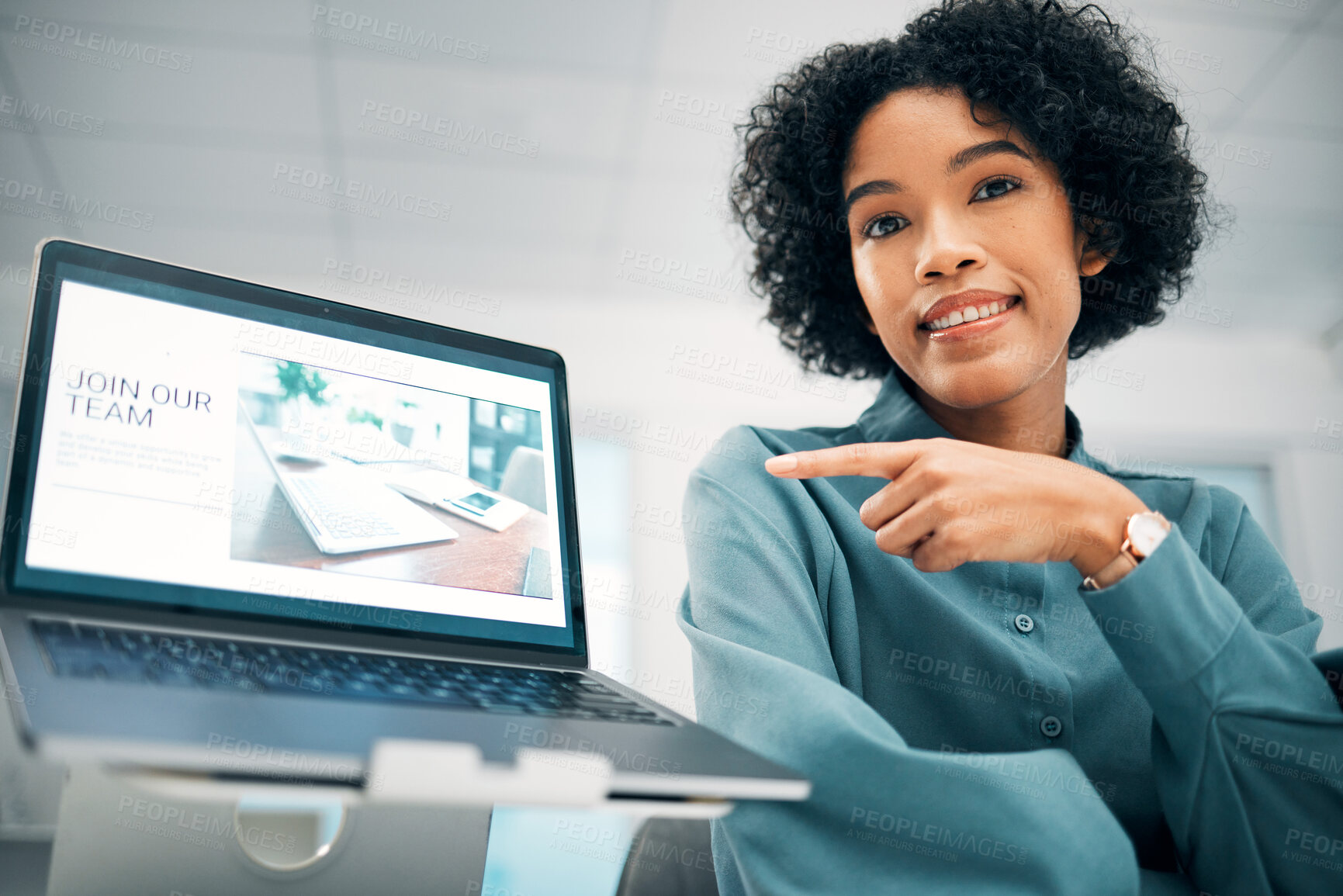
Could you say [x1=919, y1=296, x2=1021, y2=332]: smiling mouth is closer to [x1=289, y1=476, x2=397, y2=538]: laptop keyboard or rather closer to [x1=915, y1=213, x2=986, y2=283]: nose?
[x1=915, y1=213, x2=986, y2=283]: nose

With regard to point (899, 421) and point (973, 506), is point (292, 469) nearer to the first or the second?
point (973, 506)

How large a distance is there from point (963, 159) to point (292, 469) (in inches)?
31.3

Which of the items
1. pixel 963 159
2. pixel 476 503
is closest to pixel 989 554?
pixel 476 503

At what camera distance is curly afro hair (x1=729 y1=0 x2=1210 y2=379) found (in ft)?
3.44

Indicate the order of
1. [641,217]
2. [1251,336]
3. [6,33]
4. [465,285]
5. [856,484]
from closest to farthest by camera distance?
1. [856,484]
2. [6,33]
3. [641,217]
4. [465,285]
5. [1251,336]

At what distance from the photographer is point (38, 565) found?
521 millimetres

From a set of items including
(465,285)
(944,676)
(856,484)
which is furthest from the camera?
(465,285)

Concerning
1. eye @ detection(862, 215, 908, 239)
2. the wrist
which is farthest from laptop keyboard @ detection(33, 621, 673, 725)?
eye @ detection(862, 215, 908, 239)

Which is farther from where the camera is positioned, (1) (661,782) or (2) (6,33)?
(2) (6,33)

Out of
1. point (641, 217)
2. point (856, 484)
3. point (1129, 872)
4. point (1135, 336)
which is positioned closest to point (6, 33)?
point (641, 217)

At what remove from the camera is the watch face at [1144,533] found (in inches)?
23.6

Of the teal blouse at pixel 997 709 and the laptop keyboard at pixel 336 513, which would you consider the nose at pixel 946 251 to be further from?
the laptop keyboard at pixel 336 513

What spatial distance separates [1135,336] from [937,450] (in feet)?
13.4

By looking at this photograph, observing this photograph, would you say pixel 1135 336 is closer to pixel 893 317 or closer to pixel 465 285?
pixel 465 285
